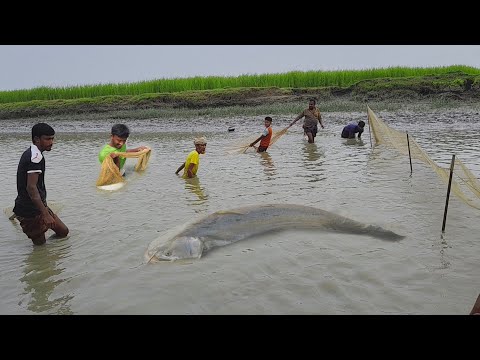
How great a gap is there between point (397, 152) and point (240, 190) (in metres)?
4.75

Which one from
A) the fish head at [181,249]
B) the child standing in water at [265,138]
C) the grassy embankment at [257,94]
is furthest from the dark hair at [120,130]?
the grassy embankment at [257,94]

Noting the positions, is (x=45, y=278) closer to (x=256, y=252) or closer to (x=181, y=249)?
(x=181, y=249)

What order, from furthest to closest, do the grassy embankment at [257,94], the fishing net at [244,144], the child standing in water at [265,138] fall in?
the grassy embankment at [257,94], the fishing net at [244,144], the child standing in water at [265,138]

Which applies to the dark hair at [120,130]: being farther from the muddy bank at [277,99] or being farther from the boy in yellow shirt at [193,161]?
the muddy bank at [277,99]

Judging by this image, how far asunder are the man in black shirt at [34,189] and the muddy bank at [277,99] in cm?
1745

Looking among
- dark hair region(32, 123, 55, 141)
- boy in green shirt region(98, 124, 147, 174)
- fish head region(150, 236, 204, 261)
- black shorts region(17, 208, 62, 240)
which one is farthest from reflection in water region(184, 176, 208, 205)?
dark hair region(32, 123, 55, 141)

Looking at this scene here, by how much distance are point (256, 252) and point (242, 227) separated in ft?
1.49

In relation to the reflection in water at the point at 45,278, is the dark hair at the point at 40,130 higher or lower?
higher

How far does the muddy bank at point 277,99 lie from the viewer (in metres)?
21.5

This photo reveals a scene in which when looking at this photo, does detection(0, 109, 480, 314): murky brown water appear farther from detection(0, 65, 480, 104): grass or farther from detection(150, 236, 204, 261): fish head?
detection(0, 65, 480, 104): grass

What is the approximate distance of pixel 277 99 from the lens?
23656 mm

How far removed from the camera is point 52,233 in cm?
492
